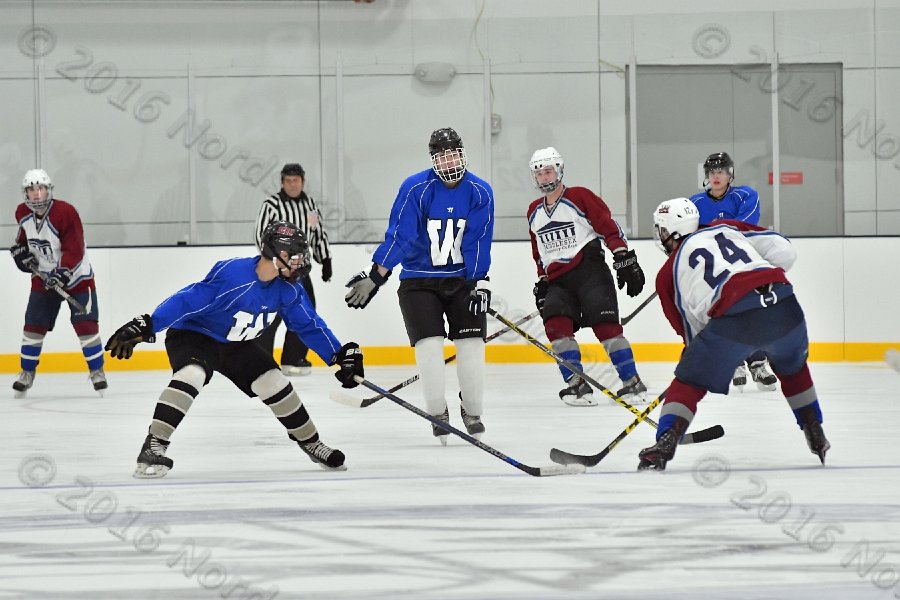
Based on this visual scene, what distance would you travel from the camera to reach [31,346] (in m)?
6.90

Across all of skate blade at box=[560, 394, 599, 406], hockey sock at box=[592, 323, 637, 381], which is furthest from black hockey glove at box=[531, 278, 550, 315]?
skate blade at box=[560, 394, 599, 406]

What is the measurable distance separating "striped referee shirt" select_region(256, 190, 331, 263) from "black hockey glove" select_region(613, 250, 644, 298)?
2479 millimetres

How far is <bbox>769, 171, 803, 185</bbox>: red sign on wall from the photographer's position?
909cm

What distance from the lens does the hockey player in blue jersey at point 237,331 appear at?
12.7 feet

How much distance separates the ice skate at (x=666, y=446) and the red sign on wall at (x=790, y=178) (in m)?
5.63

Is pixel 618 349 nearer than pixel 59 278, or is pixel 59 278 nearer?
pixel 618 349

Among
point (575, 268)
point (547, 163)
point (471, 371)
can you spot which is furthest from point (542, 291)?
point (471, 371)

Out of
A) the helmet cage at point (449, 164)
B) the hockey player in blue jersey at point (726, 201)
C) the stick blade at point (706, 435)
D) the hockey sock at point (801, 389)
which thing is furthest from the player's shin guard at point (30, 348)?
the hockey sock at point (801, 389)

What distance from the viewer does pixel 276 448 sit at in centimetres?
460

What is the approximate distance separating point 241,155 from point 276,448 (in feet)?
17.2

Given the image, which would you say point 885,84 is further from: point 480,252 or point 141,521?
point 141,521

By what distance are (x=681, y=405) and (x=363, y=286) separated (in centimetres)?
131

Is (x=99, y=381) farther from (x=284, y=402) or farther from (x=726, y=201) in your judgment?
(x=726, y=201)

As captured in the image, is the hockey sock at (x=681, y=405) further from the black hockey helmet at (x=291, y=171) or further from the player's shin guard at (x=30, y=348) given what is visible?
the black hockey helmet at (x=291, y=171)
